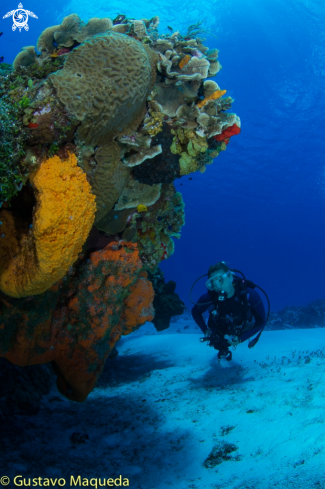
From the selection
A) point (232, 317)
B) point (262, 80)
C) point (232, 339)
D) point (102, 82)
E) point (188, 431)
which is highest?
point (262, 80)

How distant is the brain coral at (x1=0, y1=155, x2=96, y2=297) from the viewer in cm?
229

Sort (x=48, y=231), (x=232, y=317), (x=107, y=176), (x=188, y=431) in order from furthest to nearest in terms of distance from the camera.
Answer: (x=232, y=317) → (x=188, y=431) → (x=107, y=176) → (x=48, y=231)

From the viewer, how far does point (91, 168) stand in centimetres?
300

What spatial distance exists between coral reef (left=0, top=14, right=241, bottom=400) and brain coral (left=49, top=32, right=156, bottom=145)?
0.04ft

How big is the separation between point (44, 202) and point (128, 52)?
188 centimetres

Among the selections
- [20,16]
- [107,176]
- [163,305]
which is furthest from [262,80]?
[20,16]

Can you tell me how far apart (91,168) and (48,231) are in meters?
1.04

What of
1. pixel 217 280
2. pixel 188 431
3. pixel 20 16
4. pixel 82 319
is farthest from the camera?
pixel 20 16

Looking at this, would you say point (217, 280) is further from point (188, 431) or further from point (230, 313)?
point (188, 431)

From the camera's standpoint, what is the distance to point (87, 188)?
2631mm

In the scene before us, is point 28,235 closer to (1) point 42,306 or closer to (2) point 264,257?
(1) point 42,306

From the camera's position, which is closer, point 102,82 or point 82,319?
point 102,82

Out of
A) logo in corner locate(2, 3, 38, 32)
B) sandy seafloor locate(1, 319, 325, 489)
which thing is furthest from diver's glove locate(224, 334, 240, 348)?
logo in corner locate(2, 3, 38, 32)

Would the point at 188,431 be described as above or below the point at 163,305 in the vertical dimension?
below
